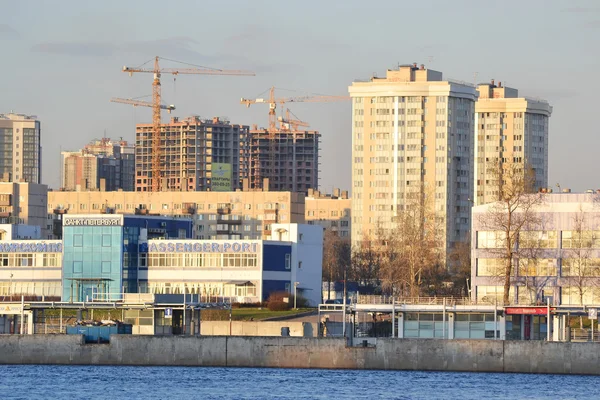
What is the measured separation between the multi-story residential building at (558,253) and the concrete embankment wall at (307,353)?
20.2m

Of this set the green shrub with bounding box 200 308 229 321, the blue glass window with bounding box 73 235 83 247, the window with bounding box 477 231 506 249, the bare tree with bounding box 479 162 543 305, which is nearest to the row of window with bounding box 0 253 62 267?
the blue glass window with bounding box 73 235 83 247

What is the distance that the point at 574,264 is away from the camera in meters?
124

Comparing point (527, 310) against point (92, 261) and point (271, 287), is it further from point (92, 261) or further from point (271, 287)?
point (92, 261)

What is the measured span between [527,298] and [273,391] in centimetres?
3982

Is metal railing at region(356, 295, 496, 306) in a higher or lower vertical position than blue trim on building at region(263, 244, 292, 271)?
lower

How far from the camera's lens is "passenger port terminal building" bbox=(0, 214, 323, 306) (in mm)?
143125

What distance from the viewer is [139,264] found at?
5728 inches

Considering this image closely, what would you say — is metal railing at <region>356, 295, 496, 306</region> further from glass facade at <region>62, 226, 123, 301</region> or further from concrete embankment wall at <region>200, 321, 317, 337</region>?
glass facade at <region>62, 226, 123, 301</region>

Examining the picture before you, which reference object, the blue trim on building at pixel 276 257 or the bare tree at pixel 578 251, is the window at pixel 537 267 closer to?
the bare tree at pixel 578 251

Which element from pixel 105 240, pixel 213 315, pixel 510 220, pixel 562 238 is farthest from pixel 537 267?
pixel 105 240

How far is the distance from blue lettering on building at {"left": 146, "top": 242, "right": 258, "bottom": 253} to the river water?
3902 cm

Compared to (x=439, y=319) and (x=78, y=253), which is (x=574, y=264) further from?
(x=78, y=253)

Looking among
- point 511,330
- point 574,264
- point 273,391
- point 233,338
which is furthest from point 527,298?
point 273,391

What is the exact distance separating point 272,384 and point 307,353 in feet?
32.6
